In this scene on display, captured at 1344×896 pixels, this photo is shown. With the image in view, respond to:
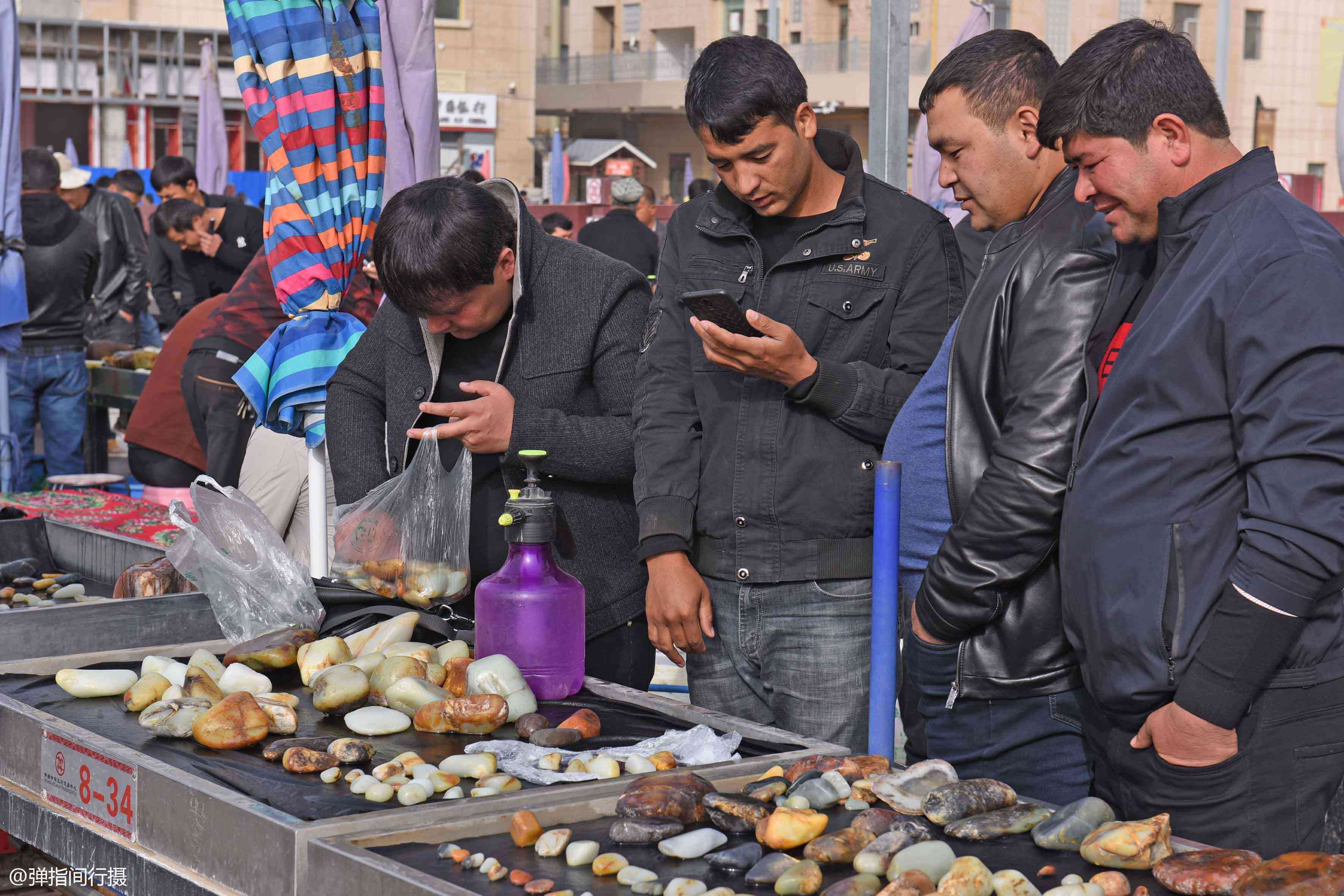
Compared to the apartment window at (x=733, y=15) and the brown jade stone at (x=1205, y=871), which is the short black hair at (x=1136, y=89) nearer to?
the brown jade stone at (x=1205, y=871)

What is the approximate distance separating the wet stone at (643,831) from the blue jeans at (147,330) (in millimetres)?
9179

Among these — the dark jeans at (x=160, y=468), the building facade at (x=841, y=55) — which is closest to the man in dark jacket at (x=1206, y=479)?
the dark jeans at (x=160, y=468)

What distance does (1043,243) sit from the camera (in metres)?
2.04

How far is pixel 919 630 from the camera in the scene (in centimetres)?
214

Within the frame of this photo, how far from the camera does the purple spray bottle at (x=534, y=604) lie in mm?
2084

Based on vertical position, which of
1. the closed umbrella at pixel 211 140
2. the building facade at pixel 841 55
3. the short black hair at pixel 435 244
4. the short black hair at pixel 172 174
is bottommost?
the short black hair at pixel 435 244

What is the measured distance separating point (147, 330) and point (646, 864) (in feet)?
31.8

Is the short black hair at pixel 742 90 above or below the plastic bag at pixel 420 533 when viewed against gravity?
above

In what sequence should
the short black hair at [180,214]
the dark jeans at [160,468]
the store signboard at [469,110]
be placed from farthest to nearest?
the store signboard at [469,110] < the short black hair at [180,214] < the dark jeans at [160,468]

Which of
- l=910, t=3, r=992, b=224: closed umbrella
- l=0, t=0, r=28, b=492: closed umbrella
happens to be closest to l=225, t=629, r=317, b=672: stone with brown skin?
l=0, t=0, r=28, b=492: closed umbrella

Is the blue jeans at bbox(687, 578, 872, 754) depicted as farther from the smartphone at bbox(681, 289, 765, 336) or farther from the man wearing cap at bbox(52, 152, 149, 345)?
the man wearing cap at bbox(52, 152, 149, 345)

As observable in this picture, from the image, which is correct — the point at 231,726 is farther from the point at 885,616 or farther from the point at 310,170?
the point at 310,170

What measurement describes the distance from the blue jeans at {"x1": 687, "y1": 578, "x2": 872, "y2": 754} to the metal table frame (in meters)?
0.41

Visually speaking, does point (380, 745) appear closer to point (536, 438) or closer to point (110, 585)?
point (536, 438)
